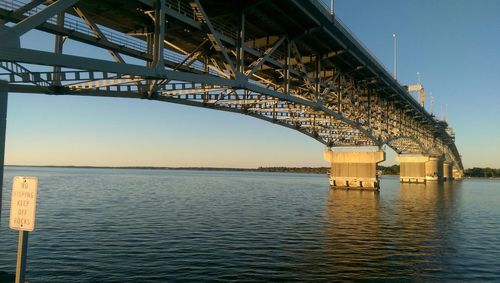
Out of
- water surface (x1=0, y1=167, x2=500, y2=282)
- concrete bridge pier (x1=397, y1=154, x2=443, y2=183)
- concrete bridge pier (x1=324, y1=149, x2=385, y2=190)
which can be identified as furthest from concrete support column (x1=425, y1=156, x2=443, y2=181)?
water surface (x1=0, y1=167, x2=500, y2=282)

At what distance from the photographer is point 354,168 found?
273ft

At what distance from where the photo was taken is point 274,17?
3066 cm

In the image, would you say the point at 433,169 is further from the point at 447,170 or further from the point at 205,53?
the point at 205,53

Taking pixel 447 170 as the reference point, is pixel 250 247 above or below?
below

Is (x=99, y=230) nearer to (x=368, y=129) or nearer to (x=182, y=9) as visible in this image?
(x=182, y=9)

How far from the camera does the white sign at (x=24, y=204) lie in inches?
264

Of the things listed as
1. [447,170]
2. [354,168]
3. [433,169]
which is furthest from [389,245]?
[447,170]

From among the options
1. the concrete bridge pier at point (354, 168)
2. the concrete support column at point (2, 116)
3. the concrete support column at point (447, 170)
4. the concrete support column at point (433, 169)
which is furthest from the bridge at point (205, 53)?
the concrete support column at point (447, 170)

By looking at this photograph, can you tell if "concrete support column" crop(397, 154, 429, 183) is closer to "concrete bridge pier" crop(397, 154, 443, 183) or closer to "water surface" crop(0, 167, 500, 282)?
"concrete bridge pier" crop(397, 154, 443, 183)

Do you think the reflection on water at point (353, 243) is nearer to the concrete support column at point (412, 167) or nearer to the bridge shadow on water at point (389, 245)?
the bridge shadow on water at point (389, 245)

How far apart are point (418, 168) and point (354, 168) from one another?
5860 centimetres

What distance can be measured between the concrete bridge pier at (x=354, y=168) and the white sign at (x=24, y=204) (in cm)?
7599

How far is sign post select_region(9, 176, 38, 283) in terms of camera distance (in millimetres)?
6723

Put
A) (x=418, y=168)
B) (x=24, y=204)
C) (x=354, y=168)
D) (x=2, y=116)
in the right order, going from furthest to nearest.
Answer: (x=418, y=168), (x=354, y=168), (x=2, y=116), (x=24, y=204)
